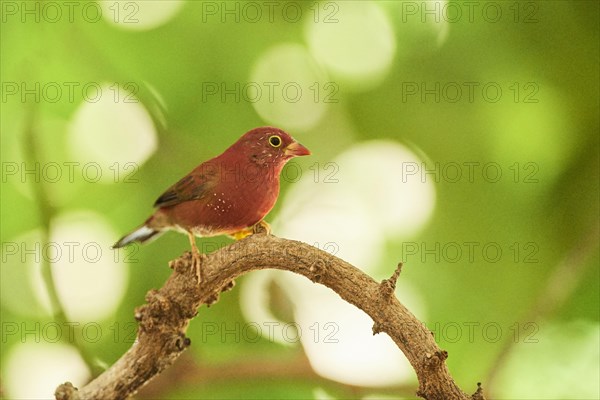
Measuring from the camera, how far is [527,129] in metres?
2.49

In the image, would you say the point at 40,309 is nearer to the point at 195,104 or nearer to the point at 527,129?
the point at 195,104

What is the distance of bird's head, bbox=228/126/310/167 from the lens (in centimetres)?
172

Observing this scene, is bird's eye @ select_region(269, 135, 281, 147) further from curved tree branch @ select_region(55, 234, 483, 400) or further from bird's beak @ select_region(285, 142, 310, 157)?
curved tree branch @ select_region(55, 234, 483, 400)

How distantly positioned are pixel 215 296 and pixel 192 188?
0.89 ft

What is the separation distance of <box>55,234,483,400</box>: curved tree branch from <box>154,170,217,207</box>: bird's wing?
163 millimetres

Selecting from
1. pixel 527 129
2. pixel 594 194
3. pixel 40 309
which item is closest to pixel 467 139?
pixel 527 129

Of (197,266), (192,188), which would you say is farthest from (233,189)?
(197,266)

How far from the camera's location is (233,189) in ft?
5.55

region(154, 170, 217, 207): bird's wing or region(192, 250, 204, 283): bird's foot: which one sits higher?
region(154, 170, 217, 207): bird's wing

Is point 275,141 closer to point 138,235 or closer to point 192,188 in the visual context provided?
point 192,188

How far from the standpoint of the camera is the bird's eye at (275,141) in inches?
68.0

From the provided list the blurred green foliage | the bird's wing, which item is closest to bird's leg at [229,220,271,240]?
the bird's wing

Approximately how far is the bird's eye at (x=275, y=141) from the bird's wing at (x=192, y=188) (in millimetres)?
160

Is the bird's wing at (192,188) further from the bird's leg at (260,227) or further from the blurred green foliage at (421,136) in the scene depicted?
the blurred green foliage at (421,136)
